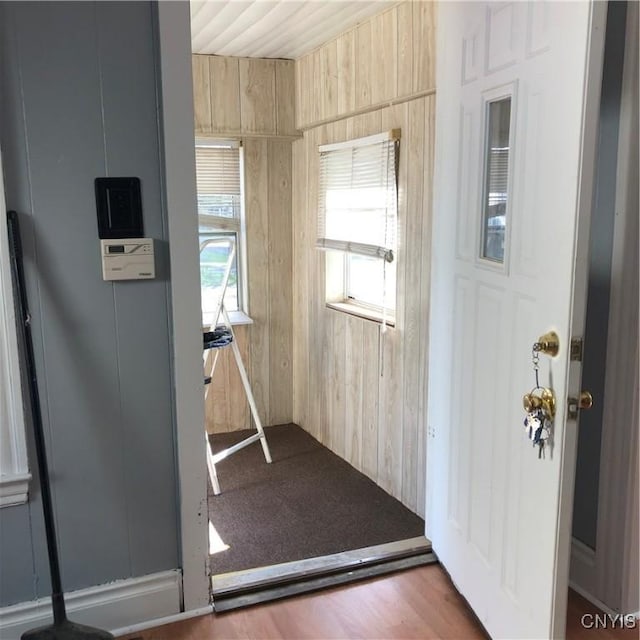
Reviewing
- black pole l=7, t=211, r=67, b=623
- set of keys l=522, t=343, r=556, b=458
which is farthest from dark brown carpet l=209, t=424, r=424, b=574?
set of keys l=522, t=343, r=556, b=458

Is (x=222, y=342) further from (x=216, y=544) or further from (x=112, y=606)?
(x=112, y=606)

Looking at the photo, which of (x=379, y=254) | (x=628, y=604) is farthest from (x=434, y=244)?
(x=628, y=604)

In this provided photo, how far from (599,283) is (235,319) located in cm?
250

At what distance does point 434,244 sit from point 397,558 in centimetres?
117

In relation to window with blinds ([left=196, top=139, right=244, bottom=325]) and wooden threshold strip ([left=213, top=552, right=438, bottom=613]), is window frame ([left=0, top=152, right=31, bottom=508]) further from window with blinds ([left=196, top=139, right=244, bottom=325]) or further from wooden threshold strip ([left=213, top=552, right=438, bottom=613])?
window with blinds ([left=196, top=139, right=244, bottom=325])

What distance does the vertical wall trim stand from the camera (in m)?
1.84

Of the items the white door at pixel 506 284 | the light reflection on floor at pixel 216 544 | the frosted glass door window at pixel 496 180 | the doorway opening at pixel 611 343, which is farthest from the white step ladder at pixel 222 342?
the doorway opening at pixel 611 343

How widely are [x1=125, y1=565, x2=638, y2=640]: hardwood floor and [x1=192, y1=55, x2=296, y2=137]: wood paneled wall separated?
273 centimetres

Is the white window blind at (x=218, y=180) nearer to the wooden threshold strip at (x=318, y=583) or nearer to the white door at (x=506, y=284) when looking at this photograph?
the white door at (x=506, y=284)

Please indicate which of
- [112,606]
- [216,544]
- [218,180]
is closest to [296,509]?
[216,544]

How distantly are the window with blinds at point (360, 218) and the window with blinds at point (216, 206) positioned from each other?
2.00 feet

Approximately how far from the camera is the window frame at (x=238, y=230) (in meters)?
4.01

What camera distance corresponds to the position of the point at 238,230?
13.6 feet

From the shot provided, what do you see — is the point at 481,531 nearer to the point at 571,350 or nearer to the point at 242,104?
the point at 571,350
